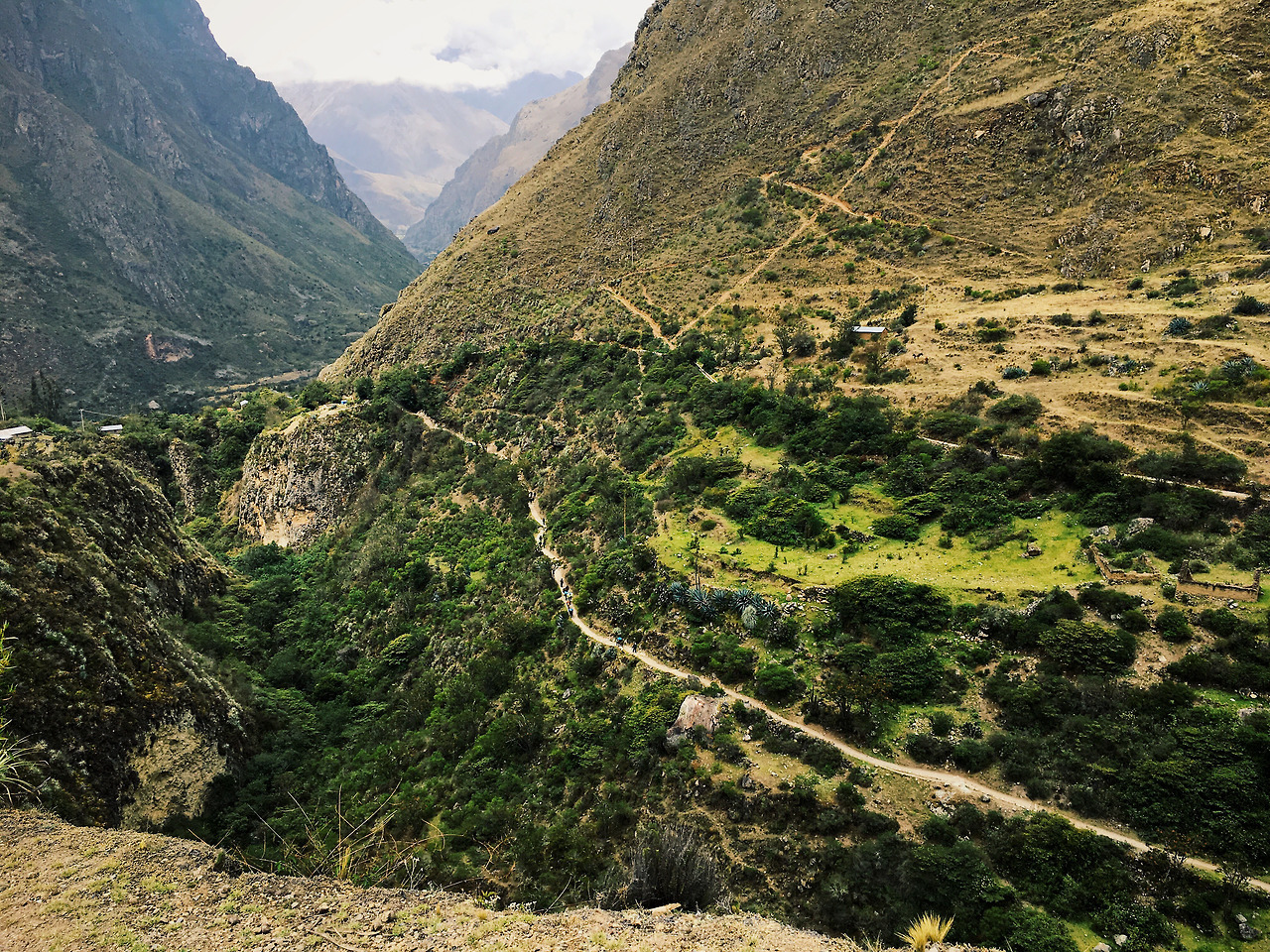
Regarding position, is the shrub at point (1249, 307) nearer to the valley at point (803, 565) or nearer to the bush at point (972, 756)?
the valley at point (803, 565)

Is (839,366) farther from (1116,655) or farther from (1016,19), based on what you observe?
(1016,19)

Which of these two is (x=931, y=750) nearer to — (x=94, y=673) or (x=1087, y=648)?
(x=1087, y=648)

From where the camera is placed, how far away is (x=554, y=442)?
170 ft

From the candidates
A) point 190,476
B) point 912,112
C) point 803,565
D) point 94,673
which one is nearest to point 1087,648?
point 803,565

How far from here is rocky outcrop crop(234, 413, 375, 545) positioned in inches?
2324

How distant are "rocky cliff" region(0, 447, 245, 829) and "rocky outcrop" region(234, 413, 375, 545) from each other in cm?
2829

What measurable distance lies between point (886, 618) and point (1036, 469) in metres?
13.0

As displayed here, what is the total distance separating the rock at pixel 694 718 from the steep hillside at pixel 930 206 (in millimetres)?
26132

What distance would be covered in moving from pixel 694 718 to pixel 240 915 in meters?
16.4

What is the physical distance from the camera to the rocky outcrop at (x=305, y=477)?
5903 cm

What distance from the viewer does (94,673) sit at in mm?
19156

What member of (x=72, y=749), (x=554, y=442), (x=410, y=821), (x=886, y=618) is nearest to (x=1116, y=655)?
(x=886, y=618)

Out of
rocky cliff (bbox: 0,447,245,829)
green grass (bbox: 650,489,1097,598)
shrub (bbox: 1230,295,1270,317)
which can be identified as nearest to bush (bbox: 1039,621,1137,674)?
green grass (bbox: 650,489,1097,598)

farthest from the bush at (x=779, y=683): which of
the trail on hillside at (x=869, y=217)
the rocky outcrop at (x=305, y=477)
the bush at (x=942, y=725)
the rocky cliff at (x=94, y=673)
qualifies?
the rocky outcrop at (x=305, y=477)
